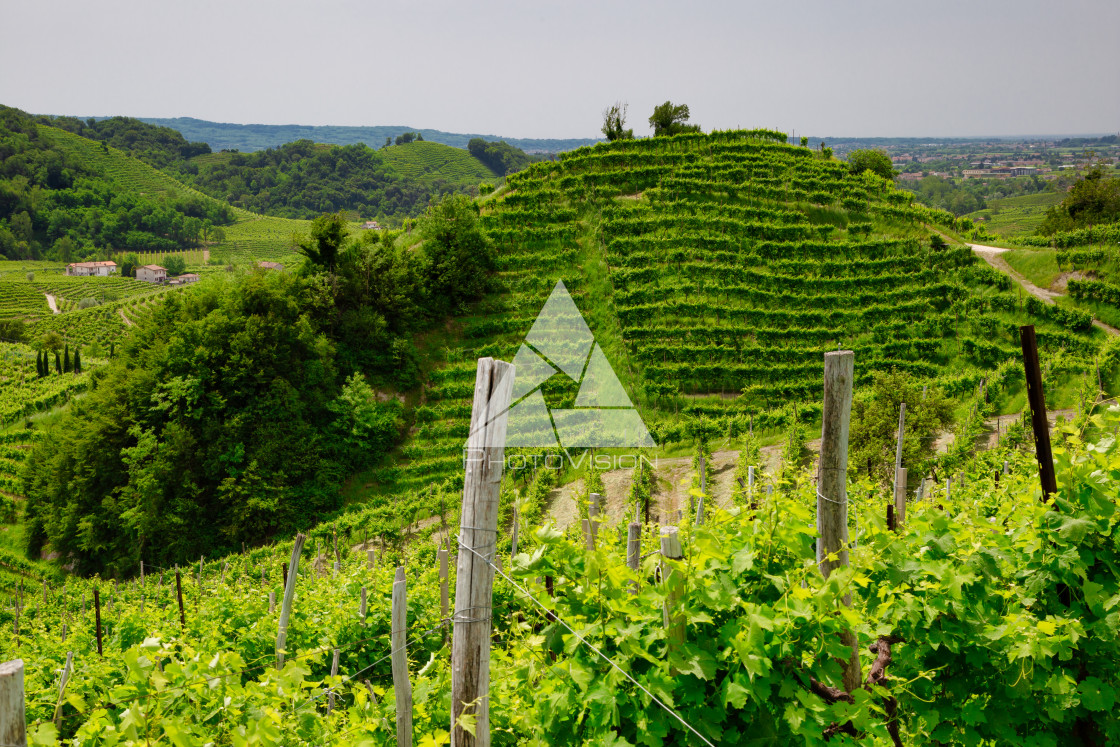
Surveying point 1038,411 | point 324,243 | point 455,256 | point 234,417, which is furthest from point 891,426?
point 324,243

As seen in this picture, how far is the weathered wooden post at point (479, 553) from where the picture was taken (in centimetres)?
221

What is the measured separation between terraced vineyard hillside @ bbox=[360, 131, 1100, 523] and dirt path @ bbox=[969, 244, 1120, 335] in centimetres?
72

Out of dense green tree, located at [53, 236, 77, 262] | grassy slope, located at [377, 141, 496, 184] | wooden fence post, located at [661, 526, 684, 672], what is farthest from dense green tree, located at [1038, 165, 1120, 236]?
grassy slope, located at [377, 141, 496, 184]

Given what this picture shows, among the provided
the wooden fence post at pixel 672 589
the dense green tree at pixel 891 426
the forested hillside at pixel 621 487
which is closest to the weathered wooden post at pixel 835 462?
the forested hillside at pixel 621 487

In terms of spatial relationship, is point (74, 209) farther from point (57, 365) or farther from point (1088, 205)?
point (1088, 205)

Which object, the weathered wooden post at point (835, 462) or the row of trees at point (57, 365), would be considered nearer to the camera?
the weathered wooden post at point (835, 462)

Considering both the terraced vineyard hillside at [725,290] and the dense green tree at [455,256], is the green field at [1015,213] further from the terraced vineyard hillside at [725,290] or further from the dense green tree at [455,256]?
the dense green tree at [455,256]

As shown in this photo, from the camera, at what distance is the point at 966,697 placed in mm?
2504

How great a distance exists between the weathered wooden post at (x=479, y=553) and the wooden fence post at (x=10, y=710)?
122 cm

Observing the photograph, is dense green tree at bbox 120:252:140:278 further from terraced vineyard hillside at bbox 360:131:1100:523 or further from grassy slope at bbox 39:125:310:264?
terraced vineyard hillside at bbox 360:131:1100:523

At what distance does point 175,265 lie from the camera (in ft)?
289

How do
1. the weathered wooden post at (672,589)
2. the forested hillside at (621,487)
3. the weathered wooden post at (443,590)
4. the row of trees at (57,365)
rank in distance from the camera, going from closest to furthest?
the weathered wooden post at (672,589)
the forested hillside at (621,487)
the weathered wooden post at (443,590)
the row of trees at (57,365)

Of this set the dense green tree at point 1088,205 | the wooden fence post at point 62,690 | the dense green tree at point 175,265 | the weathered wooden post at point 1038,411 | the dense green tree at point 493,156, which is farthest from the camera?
the dense green tree at point 493,156

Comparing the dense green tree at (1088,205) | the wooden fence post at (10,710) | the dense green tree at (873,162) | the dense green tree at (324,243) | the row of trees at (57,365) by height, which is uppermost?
the dense green tree at (873,162)
